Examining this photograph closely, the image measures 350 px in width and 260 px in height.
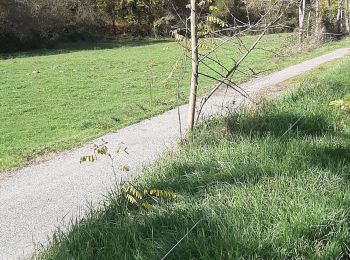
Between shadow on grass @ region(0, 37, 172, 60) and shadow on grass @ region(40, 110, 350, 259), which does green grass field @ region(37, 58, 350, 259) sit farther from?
shadow on grass @ region(0, 37, 172, 60)

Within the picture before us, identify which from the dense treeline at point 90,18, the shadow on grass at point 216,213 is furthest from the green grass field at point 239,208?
the dense treeline at point 90,18

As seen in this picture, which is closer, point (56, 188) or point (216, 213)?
point (216, 213)

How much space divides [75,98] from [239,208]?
12.9 meters

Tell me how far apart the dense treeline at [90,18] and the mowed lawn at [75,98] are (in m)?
6.68

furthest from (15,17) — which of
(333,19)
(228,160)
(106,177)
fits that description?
(228,160)

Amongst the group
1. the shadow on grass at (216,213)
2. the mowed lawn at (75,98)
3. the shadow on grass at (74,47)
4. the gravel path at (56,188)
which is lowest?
the shadow on grass at (74,47)

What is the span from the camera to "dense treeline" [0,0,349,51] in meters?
35.8

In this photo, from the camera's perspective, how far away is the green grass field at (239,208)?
350 centimetres

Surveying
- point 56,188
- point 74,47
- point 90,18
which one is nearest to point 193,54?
point 56,188

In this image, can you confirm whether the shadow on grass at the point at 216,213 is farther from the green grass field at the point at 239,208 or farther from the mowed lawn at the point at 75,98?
the mowed lawn at the point at 75,98

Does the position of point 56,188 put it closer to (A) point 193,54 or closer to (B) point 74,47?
(A) point 193,54

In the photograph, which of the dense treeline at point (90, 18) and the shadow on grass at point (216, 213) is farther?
the dense treeline at point (90, 18)

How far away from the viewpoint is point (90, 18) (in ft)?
153

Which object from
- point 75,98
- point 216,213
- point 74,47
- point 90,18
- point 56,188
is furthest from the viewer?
point 90,18
